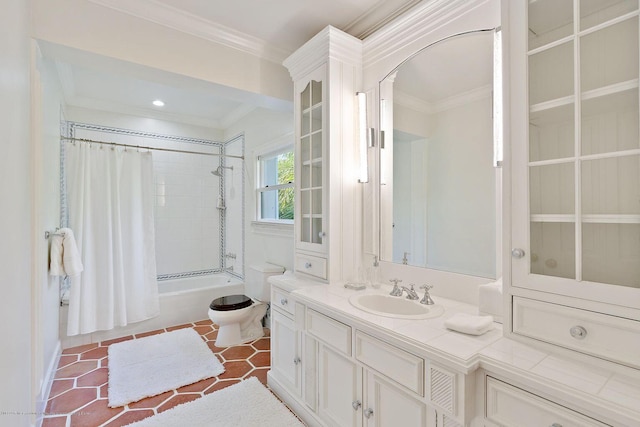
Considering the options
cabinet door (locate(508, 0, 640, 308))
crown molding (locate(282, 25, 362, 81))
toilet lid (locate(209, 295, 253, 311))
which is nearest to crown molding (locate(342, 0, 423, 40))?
crown molding (locate(282, 25, 362, 81))

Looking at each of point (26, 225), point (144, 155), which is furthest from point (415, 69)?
point (144, 155)

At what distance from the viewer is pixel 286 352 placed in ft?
6.68

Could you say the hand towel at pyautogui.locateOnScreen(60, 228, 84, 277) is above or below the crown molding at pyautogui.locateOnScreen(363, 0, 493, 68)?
below

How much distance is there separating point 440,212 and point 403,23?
46.5 inches

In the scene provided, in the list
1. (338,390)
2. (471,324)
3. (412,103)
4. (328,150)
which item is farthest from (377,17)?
(338,390)

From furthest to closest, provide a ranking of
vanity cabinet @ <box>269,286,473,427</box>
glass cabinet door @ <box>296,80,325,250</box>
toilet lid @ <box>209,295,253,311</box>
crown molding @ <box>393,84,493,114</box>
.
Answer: toilet lid @ <box>209,295,253,311</box> < glass cabinet door @ <box>296,80,325,250</box> < crown molding @ <box>393,84,493,114</box> < vanity cabinet @ <box>269,286,473,427</box>

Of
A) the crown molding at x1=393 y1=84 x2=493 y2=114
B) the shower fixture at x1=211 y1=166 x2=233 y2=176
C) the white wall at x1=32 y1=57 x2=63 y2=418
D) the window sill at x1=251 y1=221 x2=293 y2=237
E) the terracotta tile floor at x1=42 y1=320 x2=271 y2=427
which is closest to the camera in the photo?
the crown molding at x1=393 y1=84 x2=493 y2=114

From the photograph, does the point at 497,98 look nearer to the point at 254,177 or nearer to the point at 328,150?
the point at 328,150

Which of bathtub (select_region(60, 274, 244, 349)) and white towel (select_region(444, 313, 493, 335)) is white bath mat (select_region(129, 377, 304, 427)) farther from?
bathtub (select_region(60, 274, 244, 349))

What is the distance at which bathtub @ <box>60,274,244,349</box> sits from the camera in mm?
2875

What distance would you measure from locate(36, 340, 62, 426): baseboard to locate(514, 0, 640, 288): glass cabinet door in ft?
9.01

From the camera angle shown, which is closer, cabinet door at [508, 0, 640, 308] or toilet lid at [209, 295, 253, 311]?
cabinet door at [508, 0, 640, 308]

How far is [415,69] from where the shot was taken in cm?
185

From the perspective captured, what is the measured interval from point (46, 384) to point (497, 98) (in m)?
3.36
